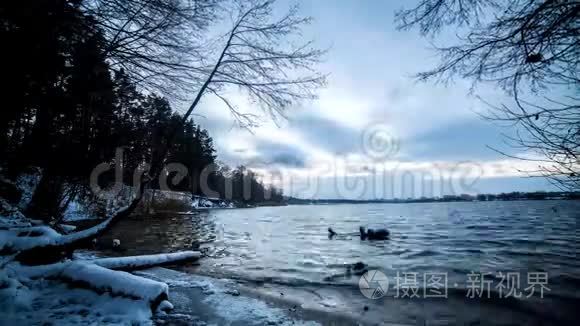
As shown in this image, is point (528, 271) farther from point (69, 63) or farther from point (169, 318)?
point (69, 63)

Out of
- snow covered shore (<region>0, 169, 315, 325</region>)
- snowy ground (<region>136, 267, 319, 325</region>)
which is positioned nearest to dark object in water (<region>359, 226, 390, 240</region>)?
snowy ground (<region>136, 267, 319, 325</region>)

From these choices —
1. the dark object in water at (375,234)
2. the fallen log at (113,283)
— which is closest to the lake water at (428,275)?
the fallen log at (113,283)

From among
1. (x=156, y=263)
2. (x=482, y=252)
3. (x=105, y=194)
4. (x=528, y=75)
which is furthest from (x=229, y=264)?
(x=482, y=252)

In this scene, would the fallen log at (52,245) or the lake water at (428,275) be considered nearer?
the fallen log at (52,245)

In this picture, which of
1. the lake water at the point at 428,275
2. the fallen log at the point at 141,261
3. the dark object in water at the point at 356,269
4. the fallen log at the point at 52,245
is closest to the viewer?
the fallen log at the point at 52,245

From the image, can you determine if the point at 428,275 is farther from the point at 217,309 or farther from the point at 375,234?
the point at 375,234

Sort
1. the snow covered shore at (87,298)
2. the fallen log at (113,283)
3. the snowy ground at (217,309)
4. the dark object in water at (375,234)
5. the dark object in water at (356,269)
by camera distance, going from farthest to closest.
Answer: the dark object in water at (375,234) < the dark object in water at (356,269) < the snowy ground at (217,309) < the fallen log at (113,283) < the snow covered shore at (87,298)

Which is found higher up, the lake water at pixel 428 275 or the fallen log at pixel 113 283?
the fallen log at pixel 113 283

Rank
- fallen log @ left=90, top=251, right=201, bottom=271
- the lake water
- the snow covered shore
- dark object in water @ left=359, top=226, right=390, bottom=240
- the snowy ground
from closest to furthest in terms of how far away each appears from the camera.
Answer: the snow covered shore
the snowy ground
the lake water
fallen log @ left=90, top=251, right=201, bottom=271
dark object in water @ left=359, top=226, right=390, bottom=240

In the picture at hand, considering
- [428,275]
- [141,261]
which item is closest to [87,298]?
[141,261]

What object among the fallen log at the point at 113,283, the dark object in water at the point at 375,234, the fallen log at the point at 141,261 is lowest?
the dark object in water at the point at 375,234

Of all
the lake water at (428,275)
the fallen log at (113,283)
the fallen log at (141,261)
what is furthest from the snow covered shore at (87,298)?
the lake water at (428,275)

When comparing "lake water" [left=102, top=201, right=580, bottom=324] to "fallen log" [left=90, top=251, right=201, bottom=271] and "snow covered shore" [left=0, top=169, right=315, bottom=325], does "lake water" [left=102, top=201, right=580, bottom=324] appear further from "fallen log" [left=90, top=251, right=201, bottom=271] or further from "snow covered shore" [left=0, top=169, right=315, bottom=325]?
"snow covered shore" [left=0, top=169, right=315, bottom=325]

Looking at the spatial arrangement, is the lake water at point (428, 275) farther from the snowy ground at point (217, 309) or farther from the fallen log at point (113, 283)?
the fallen log at point (113, 283)
